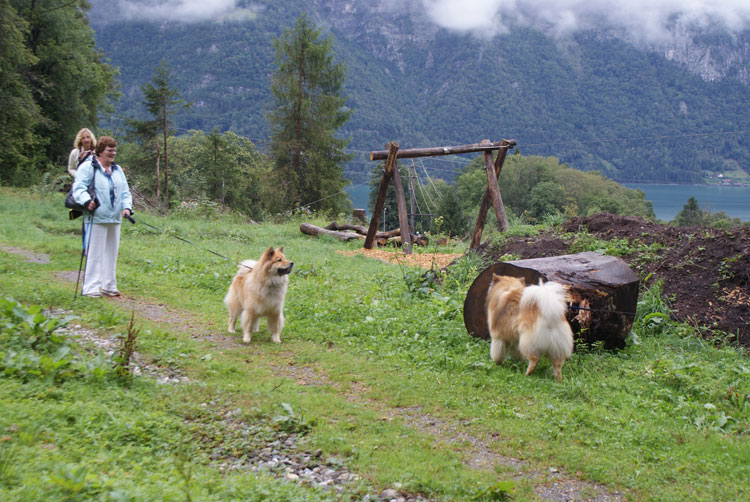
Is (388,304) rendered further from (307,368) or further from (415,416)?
(415,416)

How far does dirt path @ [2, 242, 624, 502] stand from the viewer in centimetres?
387

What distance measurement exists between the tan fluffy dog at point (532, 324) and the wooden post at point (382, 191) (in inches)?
424

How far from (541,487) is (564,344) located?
238cm

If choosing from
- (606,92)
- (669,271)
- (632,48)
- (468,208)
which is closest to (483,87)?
(606,92)

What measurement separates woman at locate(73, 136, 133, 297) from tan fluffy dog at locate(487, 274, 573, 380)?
5990mm

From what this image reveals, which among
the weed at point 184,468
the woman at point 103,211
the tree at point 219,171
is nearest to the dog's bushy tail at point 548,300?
the weed at point 184,468

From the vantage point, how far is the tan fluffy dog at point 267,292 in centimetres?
738

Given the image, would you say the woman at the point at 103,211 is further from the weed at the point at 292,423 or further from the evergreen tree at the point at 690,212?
the evergreen tree at the point at 690,212

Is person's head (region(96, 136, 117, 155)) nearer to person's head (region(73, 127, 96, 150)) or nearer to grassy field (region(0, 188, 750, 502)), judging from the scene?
person's head (region(73, 127, 96, 150))

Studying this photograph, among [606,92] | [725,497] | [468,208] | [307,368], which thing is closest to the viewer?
[725,497]

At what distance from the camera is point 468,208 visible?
68.9 meters

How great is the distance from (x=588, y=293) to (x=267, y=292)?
14.4 feet

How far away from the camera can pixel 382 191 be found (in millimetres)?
17719

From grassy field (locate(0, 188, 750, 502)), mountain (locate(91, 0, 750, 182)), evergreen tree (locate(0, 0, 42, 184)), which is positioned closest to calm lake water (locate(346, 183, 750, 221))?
mountain (locate(91, 0, 750, 182))
